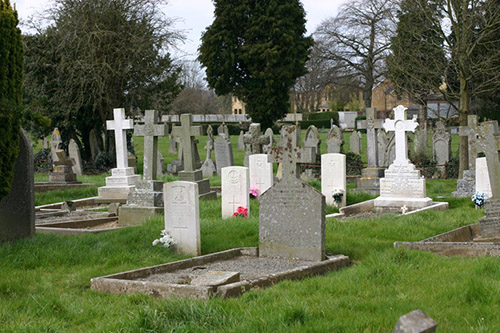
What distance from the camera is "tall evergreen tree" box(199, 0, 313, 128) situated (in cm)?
3744

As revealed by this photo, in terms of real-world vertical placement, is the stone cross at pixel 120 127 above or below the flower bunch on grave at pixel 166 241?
above

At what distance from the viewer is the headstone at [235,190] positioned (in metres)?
12.7

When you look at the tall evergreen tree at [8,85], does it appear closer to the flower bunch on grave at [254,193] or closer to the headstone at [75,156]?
the flower bunch on grave at [254,193]

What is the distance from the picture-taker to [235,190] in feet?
41.9

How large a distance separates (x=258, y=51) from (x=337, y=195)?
2368cm

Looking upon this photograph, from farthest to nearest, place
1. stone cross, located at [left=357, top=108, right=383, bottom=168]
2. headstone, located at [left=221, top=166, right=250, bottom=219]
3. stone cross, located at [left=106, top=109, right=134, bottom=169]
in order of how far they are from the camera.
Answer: stone cross, located at [left=357, top=108, right=383, bottom=168], stone cross, located at [left=106, top=109, right=134, bottom=169], headstone, located at [left=221, top=166, right=250, bottom=219]

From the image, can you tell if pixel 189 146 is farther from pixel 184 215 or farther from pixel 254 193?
pixel 184 215

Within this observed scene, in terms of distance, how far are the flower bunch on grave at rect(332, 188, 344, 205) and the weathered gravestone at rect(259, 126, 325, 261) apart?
18.8ft

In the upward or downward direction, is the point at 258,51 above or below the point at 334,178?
→ above

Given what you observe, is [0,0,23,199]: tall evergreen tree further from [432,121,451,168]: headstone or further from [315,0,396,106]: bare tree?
[315,0,396,106]: bare tree

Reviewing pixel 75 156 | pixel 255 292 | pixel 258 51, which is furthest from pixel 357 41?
pixel 255 292

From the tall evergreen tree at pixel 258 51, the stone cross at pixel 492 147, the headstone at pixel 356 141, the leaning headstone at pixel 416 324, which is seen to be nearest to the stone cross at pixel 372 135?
the stone cross at pixel 492 147

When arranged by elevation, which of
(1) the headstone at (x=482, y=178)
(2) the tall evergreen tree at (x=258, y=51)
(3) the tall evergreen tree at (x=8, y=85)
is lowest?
(1) the headstone at (x=482, y=178)

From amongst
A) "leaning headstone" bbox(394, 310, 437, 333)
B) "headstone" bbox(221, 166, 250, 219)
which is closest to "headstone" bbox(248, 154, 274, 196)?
"headstone" bbox(221, 166, 250, 219)
